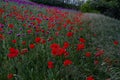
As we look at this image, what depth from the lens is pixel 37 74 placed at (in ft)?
10.0

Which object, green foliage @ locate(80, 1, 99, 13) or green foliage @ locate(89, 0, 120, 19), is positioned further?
green foliage @ locate(80, 1, 99, 13)

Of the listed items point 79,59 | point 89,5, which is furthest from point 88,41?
point 89,5

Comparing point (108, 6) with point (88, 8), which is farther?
point (88, 8)

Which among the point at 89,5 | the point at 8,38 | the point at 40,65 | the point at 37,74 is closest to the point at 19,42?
the point at 8,38

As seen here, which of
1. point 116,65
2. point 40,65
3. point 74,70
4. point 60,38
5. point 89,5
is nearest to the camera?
point 74,70

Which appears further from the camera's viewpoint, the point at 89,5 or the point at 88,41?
the point at 89,5

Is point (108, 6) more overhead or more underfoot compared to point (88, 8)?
more overhead

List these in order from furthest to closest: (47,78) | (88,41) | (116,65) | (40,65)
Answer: (88,41) < (116,65) < (40,65) < (47,78)

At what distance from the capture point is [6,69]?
10.3ft

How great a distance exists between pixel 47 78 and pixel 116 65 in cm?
123

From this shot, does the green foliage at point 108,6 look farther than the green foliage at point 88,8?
No

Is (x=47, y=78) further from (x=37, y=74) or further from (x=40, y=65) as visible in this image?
(x=40, y=65)

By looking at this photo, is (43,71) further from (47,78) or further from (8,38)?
(8,38)

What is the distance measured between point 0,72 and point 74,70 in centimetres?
87
